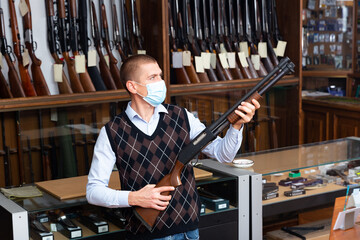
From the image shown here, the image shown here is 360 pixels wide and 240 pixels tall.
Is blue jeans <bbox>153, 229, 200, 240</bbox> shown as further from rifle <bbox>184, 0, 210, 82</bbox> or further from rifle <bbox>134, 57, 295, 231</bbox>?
rifle <bbox>184, 0, 210, 82</bbox>

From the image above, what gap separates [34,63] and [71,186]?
4.99ft

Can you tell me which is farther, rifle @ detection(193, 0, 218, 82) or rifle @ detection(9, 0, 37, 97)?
rifle @ detection(193, 0, 218, 82)

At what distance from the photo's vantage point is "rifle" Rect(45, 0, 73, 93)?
4102 mm

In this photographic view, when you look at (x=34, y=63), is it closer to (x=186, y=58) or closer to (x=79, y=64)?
(x=79, y=64)

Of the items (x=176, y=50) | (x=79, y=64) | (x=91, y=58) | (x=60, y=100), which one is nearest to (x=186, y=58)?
(x=176, y=50)

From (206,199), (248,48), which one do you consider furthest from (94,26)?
(206,199)

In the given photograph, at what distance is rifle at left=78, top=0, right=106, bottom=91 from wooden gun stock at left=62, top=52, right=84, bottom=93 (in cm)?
13

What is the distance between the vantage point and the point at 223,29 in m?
4.93

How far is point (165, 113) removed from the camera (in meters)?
2.44

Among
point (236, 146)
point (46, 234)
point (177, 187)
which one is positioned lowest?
point (46, 234)

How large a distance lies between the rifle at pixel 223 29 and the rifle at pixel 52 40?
1.52 meters

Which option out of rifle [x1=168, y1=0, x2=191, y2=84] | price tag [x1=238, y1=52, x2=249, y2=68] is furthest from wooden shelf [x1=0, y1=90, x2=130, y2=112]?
price tag [x1=238, y1=52, x2=249, y2=68]

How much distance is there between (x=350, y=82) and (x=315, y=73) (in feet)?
4.89

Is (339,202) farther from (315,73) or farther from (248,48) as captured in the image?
(315,73)
